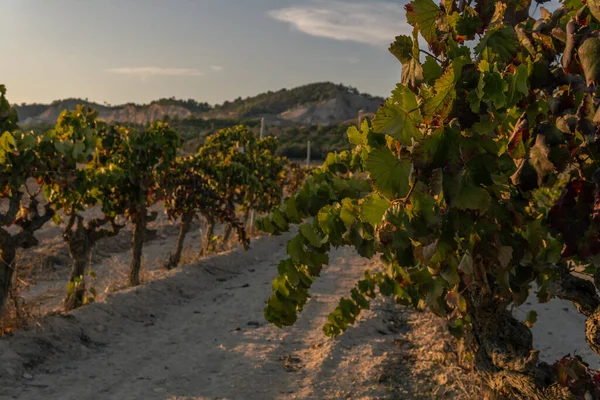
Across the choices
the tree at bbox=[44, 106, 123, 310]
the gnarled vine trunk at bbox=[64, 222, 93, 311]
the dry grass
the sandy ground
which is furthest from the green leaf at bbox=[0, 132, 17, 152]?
the gnarled vine trunk at bbox=[64, 222, 93, 311]

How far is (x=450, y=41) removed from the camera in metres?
1.91

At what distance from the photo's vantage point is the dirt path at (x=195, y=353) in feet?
15.6

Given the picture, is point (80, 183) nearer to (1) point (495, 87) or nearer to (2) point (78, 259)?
(2) point (78, 259)

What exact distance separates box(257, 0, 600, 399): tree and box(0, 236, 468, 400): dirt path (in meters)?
2.35

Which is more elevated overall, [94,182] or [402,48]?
[402,48]

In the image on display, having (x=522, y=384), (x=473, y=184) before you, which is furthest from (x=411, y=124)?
(x=522, y=384)

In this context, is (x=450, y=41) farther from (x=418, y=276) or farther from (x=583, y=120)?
(x=418, y=276)

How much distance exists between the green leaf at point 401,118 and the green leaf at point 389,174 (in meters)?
0.07

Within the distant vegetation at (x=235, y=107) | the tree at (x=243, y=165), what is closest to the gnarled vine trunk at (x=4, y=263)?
the tree at (x=243, y=165)

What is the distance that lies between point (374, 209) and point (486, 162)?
41cm

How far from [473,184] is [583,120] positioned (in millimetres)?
418

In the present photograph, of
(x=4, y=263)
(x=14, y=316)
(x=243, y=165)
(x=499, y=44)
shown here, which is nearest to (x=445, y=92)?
(x=499, y=44)

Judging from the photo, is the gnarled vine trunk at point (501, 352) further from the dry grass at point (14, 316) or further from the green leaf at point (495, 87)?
the dry grass at point (14, 316)

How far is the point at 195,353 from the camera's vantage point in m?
5.83
